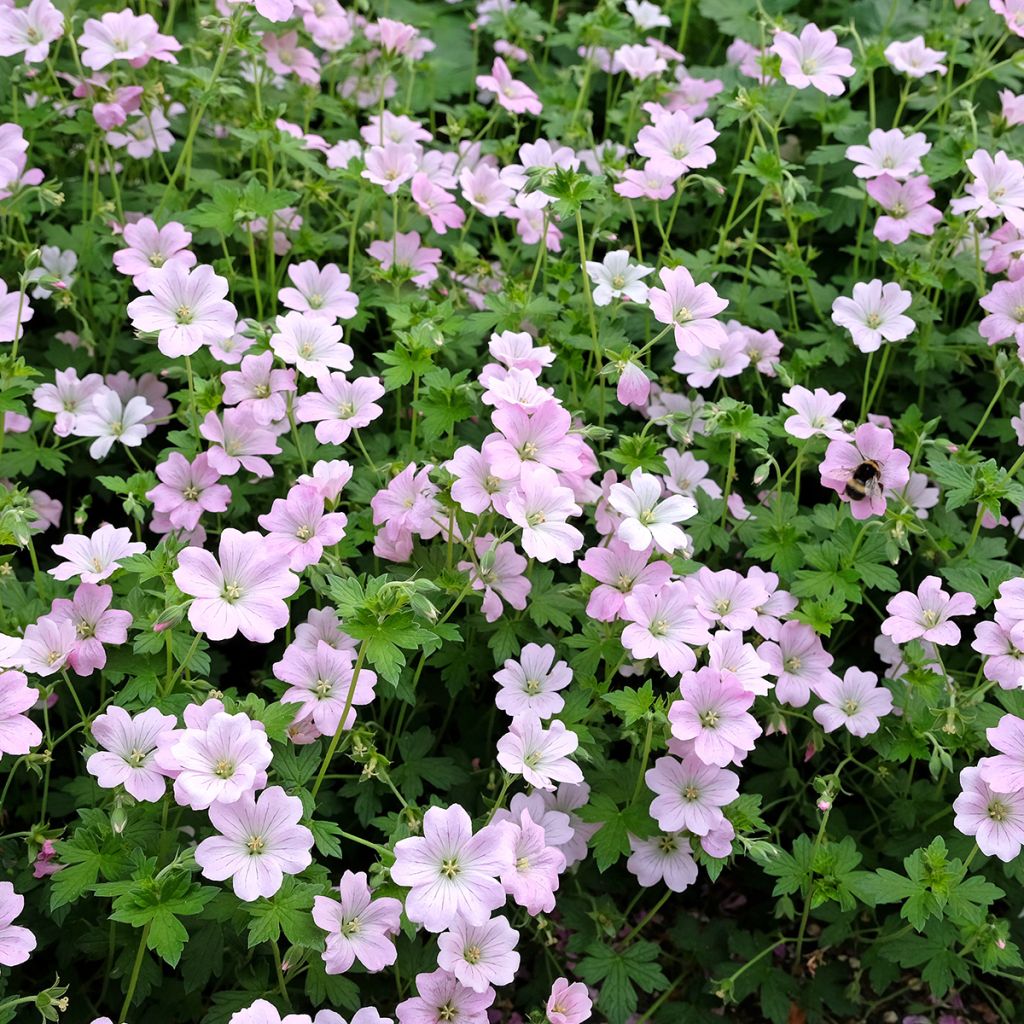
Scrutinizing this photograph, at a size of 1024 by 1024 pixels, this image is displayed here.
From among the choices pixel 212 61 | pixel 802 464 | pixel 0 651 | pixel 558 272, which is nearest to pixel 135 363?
pixel 212 61

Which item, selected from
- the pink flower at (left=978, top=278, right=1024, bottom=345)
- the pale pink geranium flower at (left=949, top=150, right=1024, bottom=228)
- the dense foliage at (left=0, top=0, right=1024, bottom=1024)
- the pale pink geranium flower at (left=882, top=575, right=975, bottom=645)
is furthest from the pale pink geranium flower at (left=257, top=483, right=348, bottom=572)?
the pale pink geranium flower at (left=949, top=150, right=1024, bottom=228)

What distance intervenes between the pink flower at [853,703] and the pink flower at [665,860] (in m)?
0.41

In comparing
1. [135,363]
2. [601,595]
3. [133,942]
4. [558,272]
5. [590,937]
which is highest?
[558,272]

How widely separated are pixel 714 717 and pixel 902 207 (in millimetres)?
1737

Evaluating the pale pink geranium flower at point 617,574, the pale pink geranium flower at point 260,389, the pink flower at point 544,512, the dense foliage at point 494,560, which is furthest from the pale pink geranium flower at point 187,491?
the pale pink geranium flower at point 617,574

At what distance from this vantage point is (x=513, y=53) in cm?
394

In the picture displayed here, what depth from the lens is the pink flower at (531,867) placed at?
223 centimetres

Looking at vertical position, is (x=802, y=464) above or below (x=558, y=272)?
below

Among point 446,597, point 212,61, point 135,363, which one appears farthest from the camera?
point 212,61

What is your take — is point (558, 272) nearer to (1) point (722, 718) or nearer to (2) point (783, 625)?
(2) point (783, 625)

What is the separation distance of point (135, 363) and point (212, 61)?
1.02 meters

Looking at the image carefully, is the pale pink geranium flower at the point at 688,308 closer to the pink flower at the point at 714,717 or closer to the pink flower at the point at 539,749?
the pink flower at the point at 714,717

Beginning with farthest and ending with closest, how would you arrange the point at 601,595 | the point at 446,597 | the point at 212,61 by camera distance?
the point at 212,61 → the point at 446,597 → the point at 601,595

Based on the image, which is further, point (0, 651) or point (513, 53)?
point (513, 53)
